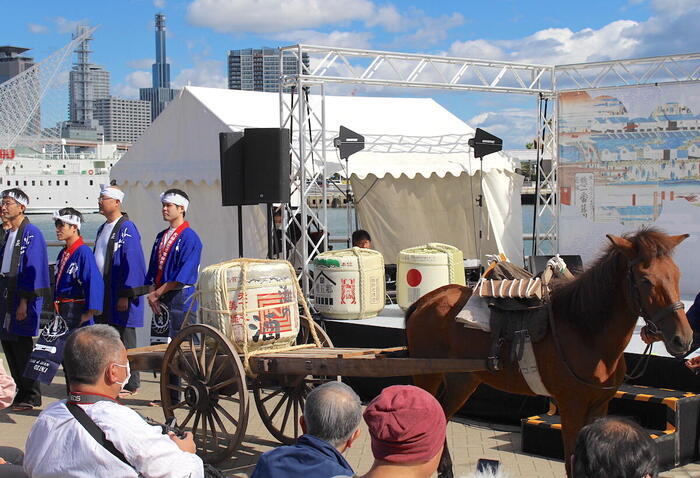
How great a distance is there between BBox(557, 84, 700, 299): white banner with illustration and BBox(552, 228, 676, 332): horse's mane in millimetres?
7362

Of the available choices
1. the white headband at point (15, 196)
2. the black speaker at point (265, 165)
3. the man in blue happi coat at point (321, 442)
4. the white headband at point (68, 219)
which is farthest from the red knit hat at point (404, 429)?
the white headband at point (15, 196)

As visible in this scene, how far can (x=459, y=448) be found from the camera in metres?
6.36

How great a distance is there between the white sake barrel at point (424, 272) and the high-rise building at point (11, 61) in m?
164

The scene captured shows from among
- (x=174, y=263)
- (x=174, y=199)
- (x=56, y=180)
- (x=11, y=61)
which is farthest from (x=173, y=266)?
(x=11, y=61)

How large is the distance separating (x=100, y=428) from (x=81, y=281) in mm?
4304

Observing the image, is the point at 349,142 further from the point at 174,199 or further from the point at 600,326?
the point at 600,326

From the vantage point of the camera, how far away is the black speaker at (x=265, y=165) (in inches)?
317

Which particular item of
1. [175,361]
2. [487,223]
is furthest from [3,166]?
[175,361]

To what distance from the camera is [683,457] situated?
561 cm

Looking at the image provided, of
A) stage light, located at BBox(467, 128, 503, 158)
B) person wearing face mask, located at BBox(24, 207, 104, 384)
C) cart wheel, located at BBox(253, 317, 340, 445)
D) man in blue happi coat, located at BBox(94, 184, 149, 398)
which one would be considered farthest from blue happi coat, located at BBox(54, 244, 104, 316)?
stage light, located at BBox(467, 128, 503, 158)

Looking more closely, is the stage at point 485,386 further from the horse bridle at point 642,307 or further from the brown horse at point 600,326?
the horse bridle at point 642,307

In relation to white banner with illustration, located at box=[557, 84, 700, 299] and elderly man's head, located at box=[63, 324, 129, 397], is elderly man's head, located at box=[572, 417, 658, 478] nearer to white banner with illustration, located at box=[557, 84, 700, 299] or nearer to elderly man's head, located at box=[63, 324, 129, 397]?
elderly man's head, located at box=[63, 324, 129, 397]

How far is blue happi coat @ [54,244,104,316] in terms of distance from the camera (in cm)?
707

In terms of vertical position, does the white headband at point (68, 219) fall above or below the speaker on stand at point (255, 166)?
below
